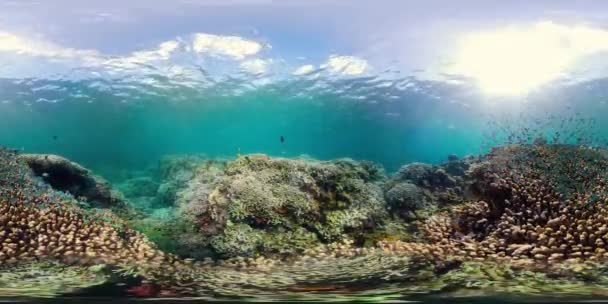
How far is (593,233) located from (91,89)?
39.5 metres

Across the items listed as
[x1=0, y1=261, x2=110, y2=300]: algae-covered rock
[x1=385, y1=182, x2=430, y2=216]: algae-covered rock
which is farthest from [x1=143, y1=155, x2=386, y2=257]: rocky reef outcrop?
[x1=0, y1=261, x2=110, y2=300]: algae-covered rock

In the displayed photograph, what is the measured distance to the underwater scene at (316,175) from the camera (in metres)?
7.59

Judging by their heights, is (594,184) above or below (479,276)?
above

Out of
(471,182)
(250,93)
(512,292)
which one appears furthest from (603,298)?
(250,93)

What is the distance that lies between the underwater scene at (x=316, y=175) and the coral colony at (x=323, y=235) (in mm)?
48

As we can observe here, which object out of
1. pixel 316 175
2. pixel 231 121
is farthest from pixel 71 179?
pixel 231 121

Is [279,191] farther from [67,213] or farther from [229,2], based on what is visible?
[229,2]

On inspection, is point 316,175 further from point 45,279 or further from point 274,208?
point 45,279

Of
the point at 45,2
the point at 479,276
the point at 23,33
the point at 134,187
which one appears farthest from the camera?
the point at 134,187

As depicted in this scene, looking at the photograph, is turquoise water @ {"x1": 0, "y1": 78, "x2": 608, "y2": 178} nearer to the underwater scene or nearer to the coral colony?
the underwater scene

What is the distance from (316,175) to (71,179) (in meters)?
9.27

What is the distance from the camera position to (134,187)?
25859 mm

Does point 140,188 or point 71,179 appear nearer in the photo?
point 71,179

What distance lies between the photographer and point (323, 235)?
10.3 meters
